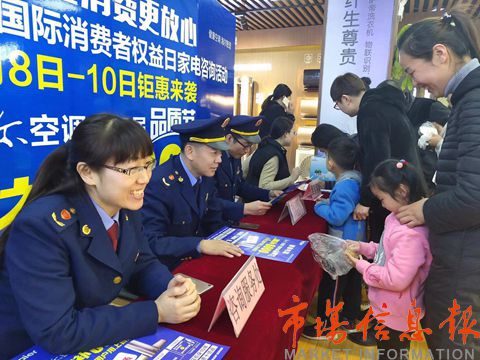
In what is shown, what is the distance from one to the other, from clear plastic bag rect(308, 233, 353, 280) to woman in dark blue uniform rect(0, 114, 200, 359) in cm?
64

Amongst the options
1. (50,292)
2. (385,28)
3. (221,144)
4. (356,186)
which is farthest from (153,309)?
(385,28)

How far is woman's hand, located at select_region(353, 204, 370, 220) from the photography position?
1.81 meters

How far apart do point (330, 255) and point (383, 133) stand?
0.80m

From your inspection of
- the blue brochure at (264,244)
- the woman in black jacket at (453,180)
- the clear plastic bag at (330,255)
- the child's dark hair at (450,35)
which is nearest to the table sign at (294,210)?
the blue brochure at (264,244)

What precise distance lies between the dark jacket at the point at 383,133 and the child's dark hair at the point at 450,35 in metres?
0.66

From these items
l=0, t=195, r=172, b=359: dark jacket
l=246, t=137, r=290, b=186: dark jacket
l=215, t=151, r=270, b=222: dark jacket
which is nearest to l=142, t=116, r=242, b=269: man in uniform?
l=215, t=151, r=270, b=222: dark jacket

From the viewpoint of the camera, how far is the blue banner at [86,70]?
1.28 m

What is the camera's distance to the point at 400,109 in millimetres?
1856

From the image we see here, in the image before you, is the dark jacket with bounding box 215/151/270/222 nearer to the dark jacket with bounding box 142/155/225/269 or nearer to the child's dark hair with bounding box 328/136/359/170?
the dark jacket with bounding box 142/155/225/269

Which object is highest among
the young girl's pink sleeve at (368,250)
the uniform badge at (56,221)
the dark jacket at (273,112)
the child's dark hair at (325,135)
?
the dark jacket at (273,112)

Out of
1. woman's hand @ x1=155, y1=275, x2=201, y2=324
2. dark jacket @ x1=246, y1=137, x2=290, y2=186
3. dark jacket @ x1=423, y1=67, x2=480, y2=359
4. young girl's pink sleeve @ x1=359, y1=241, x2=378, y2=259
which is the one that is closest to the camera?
woman's hand @ x1=155, y1=275, x2=201, y2=324

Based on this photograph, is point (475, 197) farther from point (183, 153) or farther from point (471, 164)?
point (183, 153)

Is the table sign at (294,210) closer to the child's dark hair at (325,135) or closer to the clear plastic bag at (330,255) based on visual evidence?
the clear plastic bag at (330,255)

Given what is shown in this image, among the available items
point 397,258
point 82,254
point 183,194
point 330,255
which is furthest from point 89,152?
point 397,258
